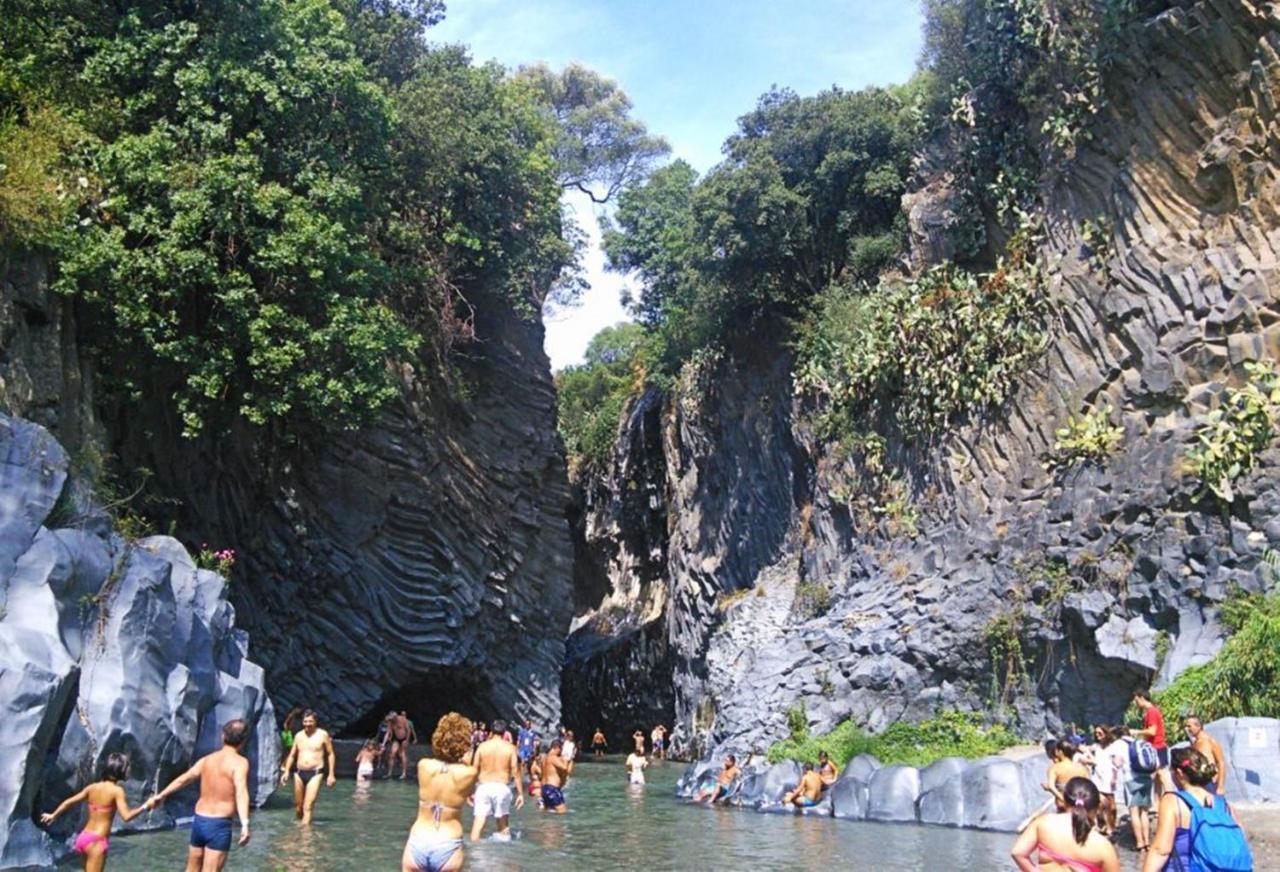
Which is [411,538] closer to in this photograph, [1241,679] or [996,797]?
[996,797]

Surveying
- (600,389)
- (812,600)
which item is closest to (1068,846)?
(812,600)

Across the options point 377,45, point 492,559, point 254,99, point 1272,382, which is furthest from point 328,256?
point 1272,382

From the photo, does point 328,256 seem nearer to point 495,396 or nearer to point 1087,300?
point 495,396

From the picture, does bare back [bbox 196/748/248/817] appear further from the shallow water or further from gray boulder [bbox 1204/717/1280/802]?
gray boulder [bbox 1204/717/1280/802]

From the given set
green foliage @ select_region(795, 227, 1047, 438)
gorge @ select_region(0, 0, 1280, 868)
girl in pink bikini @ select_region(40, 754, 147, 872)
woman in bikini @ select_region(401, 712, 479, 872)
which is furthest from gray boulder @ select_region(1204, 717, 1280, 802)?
girl in pink bikini @ select_region(40, 754, 147, 872)

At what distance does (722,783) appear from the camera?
19625 mm

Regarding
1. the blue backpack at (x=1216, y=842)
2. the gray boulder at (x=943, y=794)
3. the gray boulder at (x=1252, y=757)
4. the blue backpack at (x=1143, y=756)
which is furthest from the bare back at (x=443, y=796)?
the gray boulder at (x=943, y=794)

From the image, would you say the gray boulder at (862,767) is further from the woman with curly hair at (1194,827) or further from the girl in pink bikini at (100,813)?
the woman with curly hair at (1194,827)

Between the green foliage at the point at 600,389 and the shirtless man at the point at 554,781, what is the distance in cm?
2085

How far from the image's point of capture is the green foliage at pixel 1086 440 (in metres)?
19.0

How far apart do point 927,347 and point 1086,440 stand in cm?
447

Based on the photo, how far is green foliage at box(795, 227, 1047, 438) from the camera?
2148cm

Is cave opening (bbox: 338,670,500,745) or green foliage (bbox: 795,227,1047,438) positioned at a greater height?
green foliage (bbox: 795,227,1047,438)

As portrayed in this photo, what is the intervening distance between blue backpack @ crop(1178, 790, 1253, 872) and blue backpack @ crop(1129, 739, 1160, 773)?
676 cm
